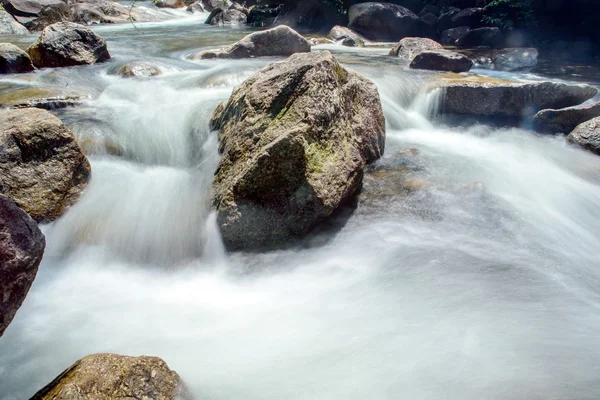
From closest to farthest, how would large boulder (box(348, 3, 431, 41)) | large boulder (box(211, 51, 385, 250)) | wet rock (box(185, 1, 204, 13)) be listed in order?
large boulder (box(211, 51, 385, 250)), large boulder (box(348, 3, 431, 41)), wet rock (box(185, 1, 204, 13))

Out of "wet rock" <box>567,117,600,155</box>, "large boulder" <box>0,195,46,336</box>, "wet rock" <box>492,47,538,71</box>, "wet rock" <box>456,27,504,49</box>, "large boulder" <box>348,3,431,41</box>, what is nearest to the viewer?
"large boulder" <box>0,195,46,336</box>

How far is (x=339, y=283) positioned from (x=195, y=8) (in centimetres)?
2732

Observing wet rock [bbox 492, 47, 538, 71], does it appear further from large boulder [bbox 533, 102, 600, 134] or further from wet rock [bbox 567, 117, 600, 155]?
wet rock [bbox 567, 117, 600, 155]

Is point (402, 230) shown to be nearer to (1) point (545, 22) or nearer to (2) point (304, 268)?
(2) point (304, 268)

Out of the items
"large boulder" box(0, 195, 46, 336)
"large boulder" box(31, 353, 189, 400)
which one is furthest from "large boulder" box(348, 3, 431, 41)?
"large boulder" box(31, 353, 189, 400)

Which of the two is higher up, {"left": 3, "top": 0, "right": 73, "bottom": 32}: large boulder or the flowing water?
{"left": 3, "top": 0, "right": 73, "bottom": 32}: large boulder

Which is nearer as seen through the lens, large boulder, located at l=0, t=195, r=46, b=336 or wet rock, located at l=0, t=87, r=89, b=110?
large boulder, located at l=0, t=195, r=46, b=336

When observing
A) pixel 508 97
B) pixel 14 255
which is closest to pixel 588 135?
pixel 508 97

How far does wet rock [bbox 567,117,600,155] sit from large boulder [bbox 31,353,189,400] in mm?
6824

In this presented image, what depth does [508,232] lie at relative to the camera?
4.01 metres

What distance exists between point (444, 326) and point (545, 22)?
1948 cm

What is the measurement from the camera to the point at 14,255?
2092 millimetres

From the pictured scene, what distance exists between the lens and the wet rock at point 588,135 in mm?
6020

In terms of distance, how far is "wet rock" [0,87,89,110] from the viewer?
587 centimetres
